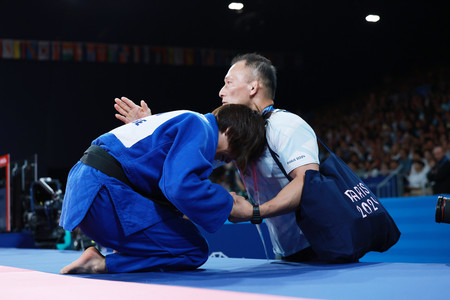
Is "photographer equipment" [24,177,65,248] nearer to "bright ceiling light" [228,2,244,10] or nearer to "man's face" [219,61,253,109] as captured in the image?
"man's face" [219,61,253,109]

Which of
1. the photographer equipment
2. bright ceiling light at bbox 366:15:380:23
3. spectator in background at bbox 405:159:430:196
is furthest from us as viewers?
bright ceiling light at bbox 366:15:380:23

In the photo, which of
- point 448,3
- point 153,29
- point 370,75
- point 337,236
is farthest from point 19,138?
point 337,236

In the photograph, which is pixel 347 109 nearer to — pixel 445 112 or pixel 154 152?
pixel 445 112

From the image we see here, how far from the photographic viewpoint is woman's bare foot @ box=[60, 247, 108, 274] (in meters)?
1.76

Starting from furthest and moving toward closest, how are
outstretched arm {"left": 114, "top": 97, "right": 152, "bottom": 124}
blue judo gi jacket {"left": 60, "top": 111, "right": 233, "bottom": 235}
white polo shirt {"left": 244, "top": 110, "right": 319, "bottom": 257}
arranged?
outstretched arm {"left": 114, "top": 97, "right": 152, "bottom": 124}, white polo shirt {"left": 244, "top": 110, "right": 319, "bottom": 257}, blue judo gi jacket {"left": 60, "top": 111, "right": 233, "bottom": 235}

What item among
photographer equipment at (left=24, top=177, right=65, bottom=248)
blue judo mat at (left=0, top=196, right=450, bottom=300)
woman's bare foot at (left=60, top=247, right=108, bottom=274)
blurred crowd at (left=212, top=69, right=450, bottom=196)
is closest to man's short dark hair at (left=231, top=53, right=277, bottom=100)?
blue judo mat at (left=0, top=196, right=450, bottom=300)

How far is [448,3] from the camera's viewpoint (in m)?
9.76

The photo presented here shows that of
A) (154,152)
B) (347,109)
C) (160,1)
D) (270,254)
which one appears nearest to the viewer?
(154,152)

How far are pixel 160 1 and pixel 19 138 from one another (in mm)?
4147

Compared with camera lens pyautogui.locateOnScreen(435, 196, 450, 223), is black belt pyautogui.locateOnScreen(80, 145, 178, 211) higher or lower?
higher

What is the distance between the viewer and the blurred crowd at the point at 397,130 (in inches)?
278

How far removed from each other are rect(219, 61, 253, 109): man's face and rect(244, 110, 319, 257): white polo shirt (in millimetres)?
296

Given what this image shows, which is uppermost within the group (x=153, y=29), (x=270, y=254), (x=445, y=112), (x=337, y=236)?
(x=153, y=29)

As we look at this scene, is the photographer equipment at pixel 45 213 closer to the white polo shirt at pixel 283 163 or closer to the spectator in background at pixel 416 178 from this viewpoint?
the white polo shirt at pixel 283 163
